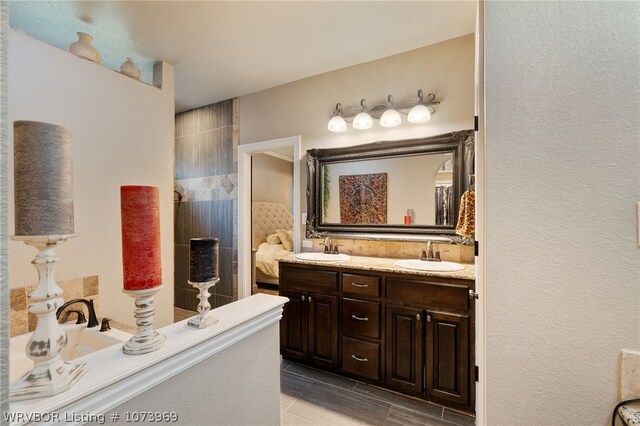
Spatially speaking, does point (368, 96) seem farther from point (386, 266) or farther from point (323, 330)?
point (323, 330)

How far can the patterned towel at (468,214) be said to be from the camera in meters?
2.11

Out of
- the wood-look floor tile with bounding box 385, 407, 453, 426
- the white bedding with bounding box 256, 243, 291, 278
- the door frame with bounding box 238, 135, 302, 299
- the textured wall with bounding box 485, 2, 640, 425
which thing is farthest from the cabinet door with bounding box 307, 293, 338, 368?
the white bedding with bounding box 256, 243, 291, 278

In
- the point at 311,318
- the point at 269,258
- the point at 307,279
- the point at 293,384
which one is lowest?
the point at 293,384

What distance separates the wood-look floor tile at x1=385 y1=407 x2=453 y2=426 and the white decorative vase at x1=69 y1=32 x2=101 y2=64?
3382 mm

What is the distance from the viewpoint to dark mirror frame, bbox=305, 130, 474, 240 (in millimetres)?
2295

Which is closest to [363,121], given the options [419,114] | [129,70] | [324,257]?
[419,114]

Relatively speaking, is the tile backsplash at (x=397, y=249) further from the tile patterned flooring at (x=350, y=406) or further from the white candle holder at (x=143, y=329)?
the white candle holder at (x=143, y=329)

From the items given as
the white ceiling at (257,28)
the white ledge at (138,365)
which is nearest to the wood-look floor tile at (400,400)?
the white ledge at (138,365)

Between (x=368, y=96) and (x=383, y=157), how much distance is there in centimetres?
61

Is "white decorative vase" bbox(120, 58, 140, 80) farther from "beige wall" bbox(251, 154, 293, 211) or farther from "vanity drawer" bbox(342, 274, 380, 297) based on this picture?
"vanity drawer" bbox(342, 274, 380, 297)

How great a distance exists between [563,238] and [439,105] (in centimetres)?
173

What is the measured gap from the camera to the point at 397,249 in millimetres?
2559

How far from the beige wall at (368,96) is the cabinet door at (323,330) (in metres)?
1.06

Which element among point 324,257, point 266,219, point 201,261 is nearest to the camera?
point 201,261
